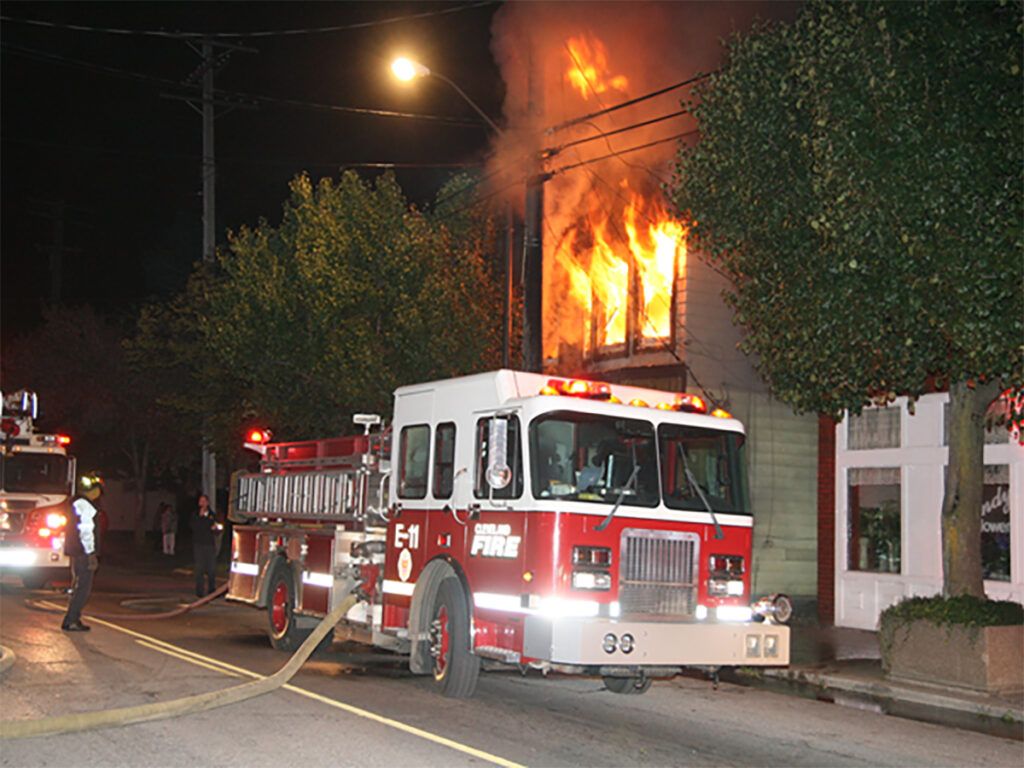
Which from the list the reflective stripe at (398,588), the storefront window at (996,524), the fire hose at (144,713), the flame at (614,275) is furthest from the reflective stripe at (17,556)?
the storefront window at (996,524)

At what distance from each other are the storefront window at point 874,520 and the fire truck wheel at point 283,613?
912cm

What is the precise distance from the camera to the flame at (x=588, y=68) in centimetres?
2248

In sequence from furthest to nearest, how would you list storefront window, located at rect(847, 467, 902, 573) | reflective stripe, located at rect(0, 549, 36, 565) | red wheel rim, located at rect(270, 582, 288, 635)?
reflective stripe, located at rect(0, 549, 36, 565) < storefront window, located at rect(847, 467, 902, 573) < red wheel rim, located at rect(270, 582, 288, 635)

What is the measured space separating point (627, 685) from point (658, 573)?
1766 millimetres

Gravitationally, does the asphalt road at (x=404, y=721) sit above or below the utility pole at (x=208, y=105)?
below

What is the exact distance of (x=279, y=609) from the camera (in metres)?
12.9

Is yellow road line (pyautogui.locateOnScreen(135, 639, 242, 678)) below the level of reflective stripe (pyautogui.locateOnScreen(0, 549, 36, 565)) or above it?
below

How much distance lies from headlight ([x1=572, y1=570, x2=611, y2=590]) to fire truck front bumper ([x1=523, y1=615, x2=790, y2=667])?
0.88 ft

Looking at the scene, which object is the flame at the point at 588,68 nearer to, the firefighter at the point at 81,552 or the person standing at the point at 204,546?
the person standing at the point at 204,546

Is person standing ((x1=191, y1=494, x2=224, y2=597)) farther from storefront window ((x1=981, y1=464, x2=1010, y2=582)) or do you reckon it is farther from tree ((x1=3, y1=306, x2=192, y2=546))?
tree ((x1=3, y1=306, x2=192, y2=546))

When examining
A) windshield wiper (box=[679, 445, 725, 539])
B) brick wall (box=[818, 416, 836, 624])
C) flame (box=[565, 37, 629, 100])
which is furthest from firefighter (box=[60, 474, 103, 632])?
flame (box=[565, 37, 629, 100])

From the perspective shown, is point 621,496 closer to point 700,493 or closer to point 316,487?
point 700,493

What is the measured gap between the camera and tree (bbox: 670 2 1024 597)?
962 centimetres

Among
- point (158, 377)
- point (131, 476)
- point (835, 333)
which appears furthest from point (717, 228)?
point (131, 476)
